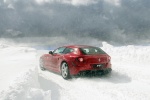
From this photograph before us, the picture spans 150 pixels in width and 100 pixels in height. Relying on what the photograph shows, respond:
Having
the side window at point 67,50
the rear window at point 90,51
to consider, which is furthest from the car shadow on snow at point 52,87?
the rear window at point 90,51

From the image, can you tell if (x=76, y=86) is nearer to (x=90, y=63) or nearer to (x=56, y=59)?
(x=90, y=63)

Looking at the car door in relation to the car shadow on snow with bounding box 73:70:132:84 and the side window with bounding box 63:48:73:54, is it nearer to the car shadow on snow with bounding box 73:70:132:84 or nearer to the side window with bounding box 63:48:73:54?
the side window with bounding box 63:48:73:54

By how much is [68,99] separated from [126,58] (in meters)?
10.4

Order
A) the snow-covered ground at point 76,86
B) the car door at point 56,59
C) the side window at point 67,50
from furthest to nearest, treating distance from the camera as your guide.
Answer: the car door at point 56,59 → the side window at point 67,50 → the snow-covered ground at point 76,86

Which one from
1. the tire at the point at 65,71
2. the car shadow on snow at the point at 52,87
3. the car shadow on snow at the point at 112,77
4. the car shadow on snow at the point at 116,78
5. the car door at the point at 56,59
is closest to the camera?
the car shadow on snow at the point at 52,87

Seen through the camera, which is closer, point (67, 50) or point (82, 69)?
point (82, 69)

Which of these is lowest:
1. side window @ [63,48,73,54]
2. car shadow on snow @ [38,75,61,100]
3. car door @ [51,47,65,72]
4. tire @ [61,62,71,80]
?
car shadow on snow @ [38,75,61,100]

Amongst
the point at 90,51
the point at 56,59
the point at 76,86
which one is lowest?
the point at 76,86

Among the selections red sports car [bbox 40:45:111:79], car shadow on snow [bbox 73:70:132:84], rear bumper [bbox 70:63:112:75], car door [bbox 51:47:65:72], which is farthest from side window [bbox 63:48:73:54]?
car shadow on snow [bbox 73:70:132:84]

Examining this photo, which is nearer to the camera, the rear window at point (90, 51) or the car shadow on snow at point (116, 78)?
the car shadow on snow at point (116, 78)

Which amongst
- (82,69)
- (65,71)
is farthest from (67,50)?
(82,69)

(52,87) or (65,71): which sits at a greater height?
(65,71)

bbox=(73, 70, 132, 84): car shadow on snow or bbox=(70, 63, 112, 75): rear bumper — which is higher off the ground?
bbox=(70, 63, 112, 75): rear bumper

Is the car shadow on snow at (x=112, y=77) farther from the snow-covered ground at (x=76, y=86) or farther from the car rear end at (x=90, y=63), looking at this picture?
the car rear end at (x=90, y=63)
